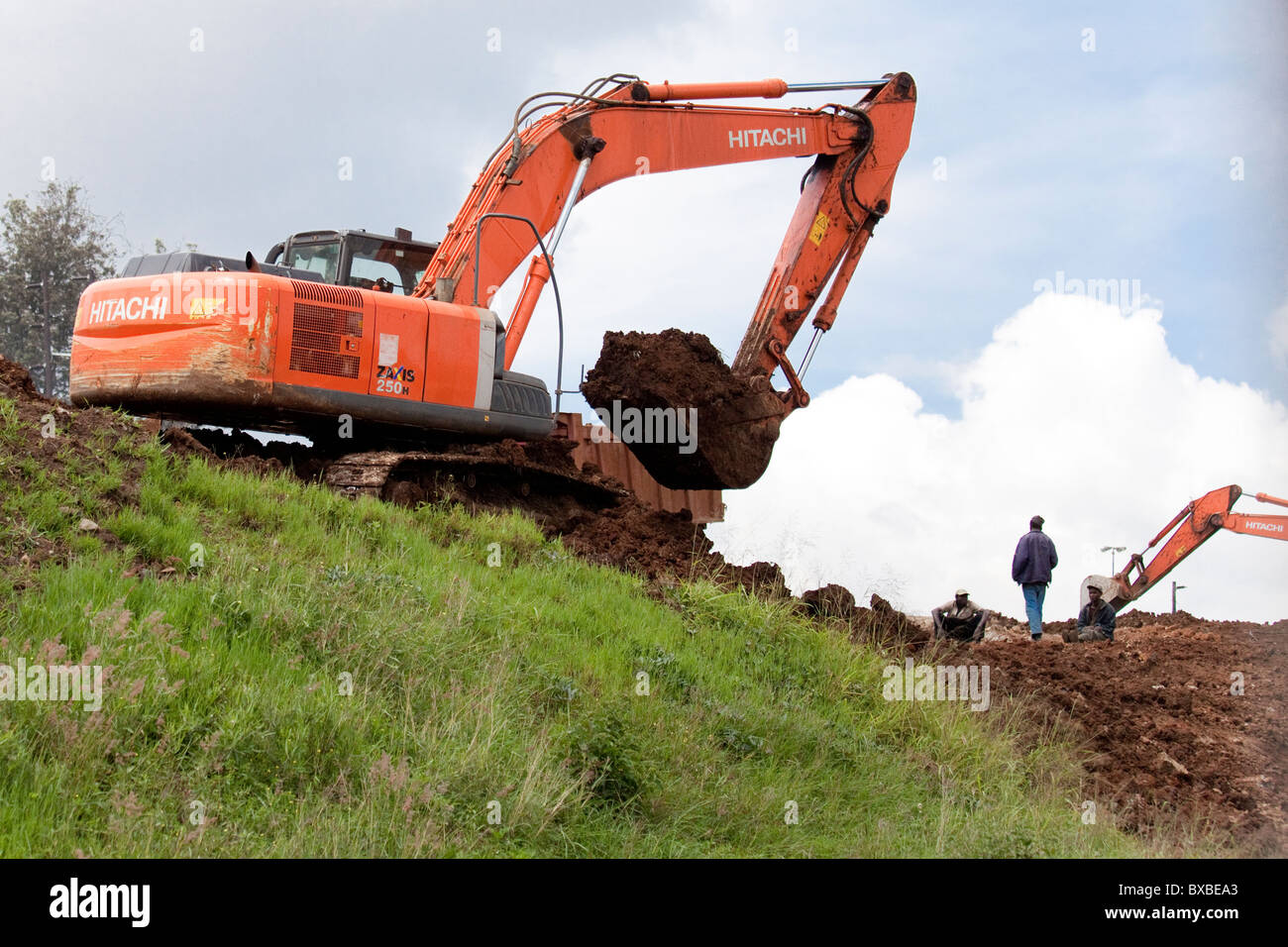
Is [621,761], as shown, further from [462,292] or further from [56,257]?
[56,257]

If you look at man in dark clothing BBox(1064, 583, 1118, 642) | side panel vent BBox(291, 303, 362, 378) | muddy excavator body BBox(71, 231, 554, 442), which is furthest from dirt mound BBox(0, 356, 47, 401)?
man in dark clothing BBox(1064, 583, 1118, 642)

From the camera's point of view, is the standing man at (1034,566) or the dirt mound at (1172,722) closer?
the dirt mound at (1172,722)

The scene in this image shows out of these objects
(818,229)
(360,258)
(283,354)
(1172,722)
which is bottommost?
(1172,722)

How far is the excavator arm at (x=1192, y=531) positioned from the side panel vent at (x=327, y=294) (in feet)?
40.0

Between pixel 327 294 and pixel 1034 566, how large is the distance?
341 inches

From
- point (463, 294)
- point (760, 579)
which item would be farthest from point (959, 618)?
point (463, 294)

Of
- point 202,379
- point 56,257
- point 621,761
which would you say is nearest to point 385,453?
point 202,379

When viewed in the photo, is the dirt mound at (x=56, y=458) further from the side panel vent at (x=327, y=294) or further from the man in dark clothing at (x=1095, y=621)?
the man in dark clothing at (x=1095, y=621)

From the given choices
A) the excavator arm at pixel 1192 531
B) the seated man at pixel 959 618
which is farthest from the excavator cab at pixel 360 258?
the excavator arm at pixel 1192 531

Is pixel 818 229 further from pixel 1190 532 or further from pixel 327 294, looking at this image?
pixel 1190 532

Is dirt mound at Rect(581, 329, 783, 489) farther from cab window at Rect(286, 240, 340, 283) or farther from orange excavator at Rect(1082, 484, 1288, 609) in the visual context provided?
orange excavator at Rect(1082, 484, 1288, 609)

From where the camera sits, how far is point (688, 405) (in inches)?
478

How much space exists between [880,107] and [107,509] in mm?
10257

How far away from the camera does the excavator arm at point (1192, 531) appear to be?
671 inches
